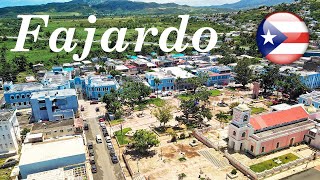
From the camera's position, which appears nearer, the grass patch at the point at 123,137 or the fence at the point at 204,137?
the fence at the point at 204,137

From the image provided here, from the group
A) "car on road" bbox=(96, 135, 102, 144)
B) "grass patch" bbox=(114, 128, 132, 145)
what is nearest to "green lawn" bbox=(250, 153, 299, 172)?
"grass patch" bbox=(114, 128, 132, 145)

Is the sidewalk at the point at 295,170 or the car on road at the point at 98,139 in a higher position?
the car on road at the point at 98,139

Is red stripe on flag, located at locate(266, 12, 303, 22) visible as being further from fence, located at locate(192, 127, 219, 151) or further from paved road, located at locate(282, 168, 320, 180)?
paved road, located at locate(282, 168, 320, 180)

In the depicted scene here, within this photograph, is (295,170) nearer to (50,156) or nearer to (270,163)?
(270,163)

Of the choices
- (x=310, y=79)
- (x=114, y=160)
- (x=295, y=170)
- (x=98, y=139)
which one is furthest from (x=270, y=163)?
(x=310, y=79)

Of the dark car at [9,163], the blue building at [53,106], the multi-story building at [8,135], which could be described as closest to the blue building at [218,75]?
the blue building at [53,106]

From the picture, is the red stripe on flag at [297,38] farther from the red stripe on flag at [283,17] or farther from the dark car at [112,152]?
the dark car at [112,152]

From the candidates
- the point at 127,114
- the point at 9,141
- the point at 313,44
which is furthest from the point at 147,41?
the point at 9,141
